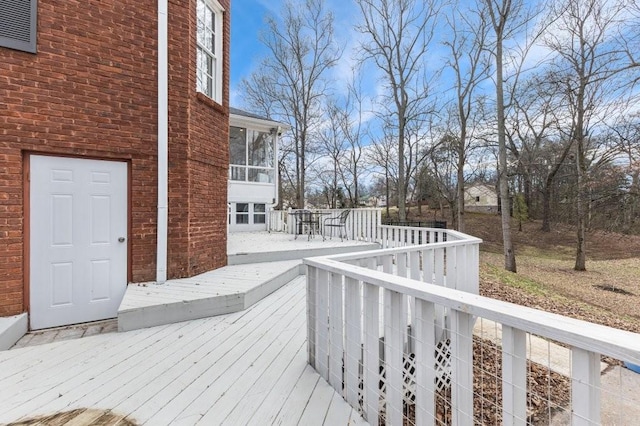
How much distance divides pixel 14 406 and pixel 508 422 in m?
3.00

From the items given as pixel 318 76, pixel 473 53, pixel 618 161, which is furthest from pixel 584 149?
pixel 318 76

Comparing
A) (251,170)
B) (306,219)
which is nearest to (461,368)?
(306,219)

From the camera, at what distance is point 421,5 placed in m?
13.2

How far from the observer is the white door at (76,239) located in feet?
11.9

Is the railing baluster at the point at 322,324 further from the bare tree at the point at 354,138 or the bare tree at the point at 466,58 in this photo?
the bare tree at the point at 354,138

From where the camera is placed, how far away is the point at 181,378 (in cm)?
238

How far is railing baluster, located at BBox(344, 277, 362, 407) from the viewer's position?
6.89 ft

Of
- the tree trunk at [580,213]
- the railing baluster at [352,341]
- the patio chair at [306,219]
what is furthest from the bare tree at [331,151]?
the railing baluster at [352,341]

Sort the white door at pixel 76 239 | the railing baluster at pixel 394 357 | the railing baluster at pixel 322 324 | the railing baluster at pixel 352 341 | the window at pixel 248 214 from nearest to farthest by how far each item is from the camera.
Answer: the railing baluster at pixel 394 357, the railing baluster at pixel 352 341, the railing baluster at pixel 322 324, the white door at pixel 76 239, the window at pixel 248 214

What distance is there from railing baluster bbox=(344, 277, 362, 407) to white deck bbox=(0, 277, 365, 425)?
114 millimetres

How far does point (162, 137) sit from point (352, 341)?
3767 millimetres

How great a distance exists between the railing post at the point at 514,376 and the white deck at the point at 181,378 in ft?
3.31

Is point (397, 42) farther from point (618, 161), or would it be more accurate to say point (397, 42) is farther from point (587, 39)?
point (618, 161)

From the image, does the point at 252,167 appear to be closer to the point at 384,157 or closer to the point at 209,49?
the point at 209,49
